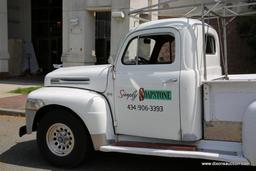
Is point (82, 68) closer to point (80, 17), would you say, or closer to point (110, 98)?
point (110, 98)

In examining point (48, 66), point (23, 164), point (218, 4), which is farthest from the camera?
point (48, 66)

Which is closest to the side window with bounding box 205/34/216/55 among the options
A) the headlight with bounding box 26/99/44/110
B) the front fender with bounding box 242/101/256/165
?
the front fender with bounding box 242/101/256/165

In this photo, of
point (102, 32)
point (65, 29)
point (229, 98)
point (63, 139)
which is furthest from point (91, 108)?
point (102, 32)

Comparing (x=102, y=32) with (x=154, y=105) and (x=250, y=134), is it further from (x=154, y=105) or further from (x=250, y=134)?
(x=250, y=134)

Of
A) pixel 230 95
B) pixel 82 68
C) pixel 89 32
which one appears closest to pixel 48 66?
pixel 89 32

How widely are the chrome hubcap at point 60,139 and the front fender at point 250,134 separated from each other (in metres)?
2.54

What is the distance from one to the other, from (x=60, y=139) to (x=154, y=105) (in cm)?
162

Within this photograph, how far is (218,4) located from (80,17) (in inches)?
505

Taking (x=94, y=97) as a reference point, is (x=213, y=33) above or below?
above

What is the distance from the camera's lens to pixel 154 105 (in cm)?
646

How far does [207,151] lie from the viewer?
240 inches

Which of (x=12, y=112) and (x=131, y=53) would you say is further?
(x=12, y=112)

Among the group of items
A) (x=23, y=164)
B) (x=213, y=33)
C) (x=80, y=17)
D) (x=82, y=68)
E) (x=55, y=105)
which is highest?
(x=80, y=17)

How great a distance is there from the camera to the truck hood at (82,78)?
6961mm
